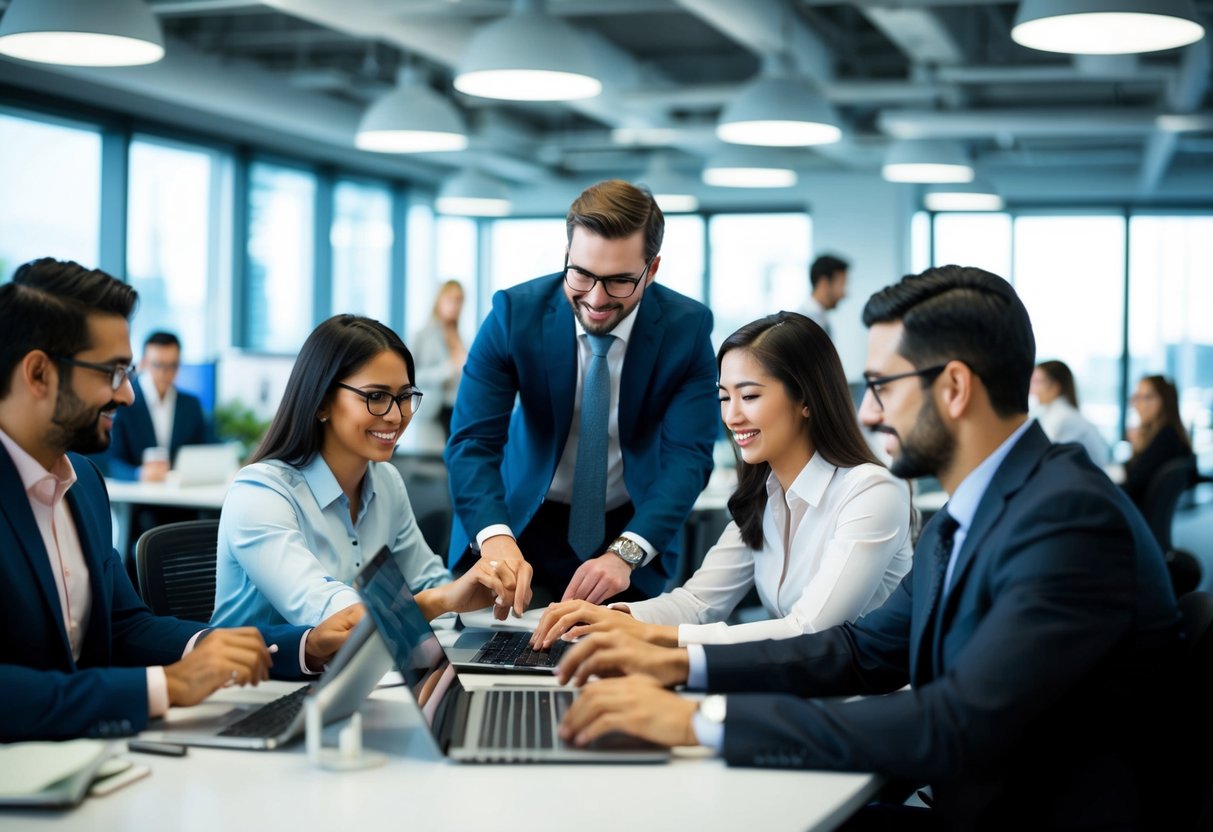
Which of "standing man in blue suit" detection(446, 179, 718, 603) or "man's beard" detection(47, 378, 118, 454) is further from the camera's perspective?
"standing man in blue suit" detection(446, 179, 718, 603)

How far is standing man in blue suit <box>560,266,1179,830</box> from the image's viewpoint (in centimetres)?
160

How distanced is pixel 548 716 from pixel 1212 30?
7416mm

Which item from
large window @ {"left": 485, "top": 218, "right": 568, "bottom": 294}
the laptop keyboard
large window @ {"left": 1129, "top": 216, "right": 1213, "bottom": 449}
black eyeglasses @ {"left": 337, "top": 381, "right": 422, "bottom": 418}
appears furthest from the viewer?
large window @ {"left": 485, "top": 218, "right": 568, "bottom": 294}

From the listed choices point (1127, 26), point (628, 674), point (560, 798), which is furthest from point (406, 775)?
point (1127, 26)

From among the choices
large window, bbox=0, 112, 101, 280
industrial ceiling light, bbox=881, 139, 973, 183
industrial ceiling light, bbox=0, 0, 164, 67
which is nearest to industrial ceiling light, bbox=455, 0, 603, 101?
industrial ceiling light, bbox=0, 0, 164, 67

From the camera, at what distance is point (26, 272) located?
1.88 metres

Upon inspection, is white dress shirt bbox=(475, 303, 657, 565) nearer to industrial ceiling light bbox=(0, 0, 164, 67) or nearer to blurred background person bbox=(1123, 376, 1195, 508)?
industrial ceiling light bbox=(0, 0, 164, 67)

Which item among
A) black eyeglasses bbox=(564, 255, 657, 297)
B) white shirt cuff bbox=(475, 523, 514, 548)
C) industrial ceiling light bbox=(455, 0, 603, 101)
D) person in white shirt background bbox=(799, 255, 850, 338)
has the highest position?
industrial ceiling light bbox=(455, 0, 603, 101)

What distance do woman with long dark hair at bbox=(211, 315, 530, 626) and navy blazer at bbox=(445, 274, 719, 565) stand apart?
1.09 feet

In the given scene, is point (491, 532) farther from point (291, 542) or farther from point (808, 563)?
point (808, 563)

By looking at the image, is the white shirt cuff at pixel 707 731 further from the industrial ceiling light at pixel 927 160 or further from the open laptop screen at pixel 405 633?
the industrial ceiling light at pixel 927 160

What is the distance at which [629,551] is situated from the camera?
271 centimetres

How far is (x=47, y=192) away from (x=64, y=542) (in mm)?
6703

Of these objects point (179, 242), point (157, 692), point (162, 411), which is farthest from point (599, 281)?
Result: point (179, 242)
